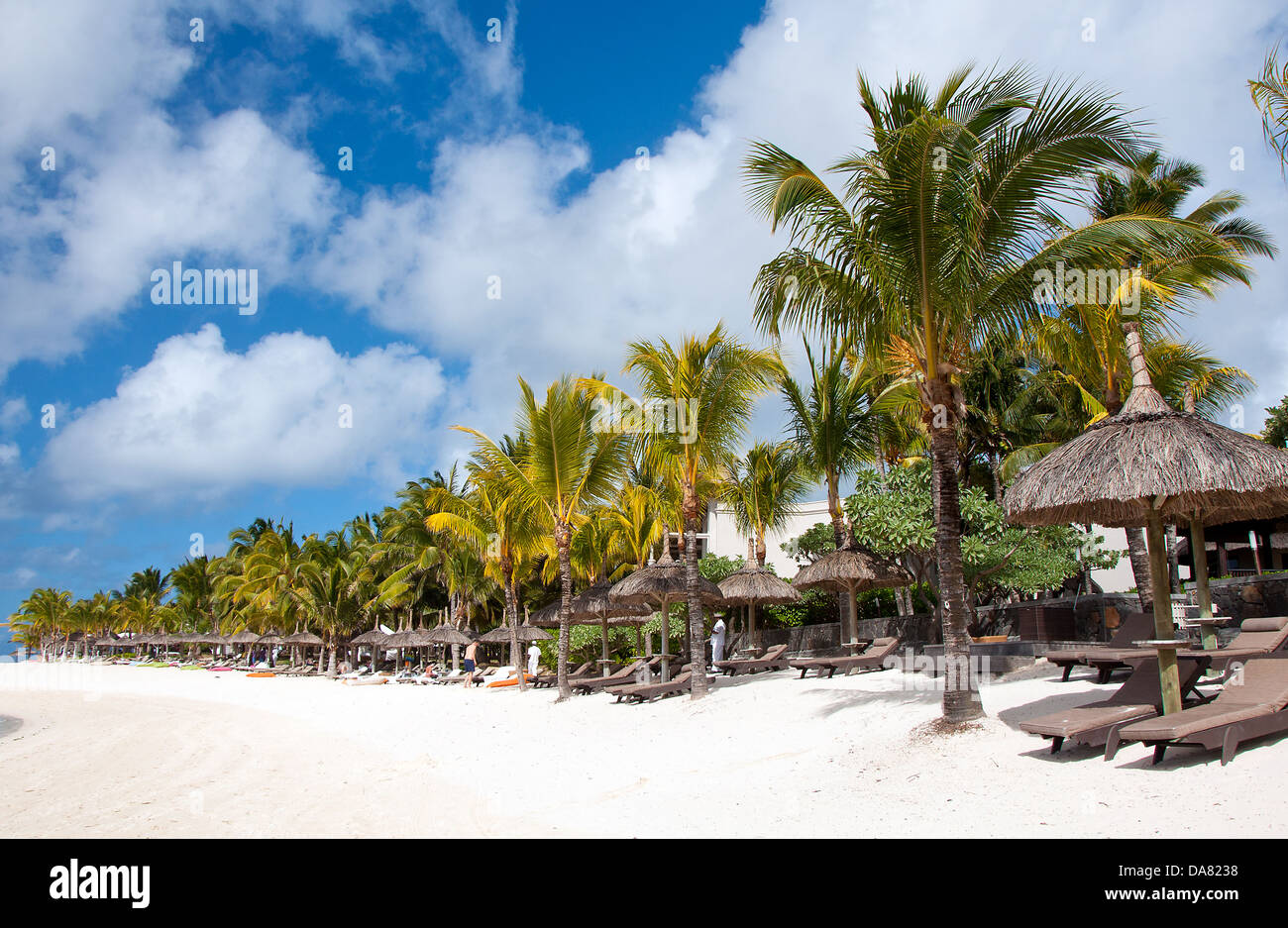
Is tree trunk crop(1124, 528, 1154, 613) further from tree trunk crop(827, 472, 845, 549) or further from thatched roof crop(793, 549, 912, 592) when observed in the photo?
tree trunk crop(827, 472, 845, 549)

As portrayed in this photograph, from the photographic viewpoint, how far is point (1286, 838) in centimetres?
421

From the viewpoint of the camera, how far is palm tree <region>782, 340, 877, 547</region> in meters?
17.5

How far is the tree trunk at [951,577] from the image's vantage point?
26.0 feet

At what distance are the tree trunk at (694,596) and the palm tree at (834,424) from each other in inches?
169

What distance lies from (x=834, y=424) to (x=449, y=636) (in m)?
18.2

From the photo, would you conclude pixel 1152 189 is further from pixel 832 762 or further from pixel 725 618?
pixel 725 618

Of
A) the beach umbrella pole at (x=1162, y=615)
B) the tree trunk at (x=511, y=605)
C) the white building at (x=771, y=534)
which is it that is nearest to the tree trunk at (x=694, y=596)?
the beach umbrella pole at (x=1162, y=615)

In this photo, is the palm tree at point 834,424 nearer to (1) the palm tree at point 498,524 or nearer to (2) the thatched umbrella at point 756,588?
(2) the thatched umbrella at point 756,588

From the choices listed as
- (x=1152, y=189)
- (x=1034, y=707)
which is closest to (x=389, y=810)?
(x=1034, y=707)

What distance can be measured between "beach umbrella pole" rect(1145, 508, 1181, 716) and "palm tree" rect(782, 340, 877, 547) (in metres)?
10.2

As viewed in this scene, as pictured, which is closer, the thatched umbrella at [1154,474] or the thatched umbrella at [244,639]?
the thatched umbrella at [1154,474]

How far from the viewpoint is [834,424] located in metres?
17.5

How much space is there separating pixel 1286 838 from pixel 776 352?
10.7m
